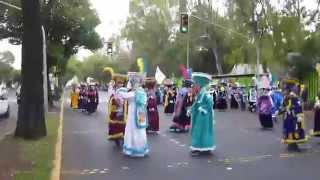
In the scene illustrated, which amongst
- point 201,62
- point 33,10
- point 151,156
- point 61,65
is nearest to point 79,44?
point 61,65

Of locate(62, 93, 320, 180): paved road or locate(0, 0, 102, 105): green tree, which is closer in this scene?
locate(62, 93, 320, 180): paved road

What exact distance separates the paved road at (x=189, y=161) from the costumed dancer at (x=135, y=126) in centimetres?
27

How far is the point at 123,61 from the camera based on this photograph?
101 meters

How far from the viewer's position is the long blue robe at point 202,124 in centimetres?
1401

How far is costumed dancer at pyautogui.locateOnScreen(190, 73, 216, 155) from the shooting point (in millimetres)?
14008

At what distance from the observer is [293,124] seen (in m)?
14.7

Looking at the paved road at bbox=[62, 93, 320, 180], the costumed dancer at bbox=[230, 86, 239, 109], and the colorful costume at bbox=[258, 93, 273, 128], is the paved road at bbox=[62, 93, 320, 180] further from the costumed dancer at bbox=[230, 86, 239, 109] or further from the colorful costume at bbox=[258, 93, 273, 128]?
the costumed dancer at bbox=[230, 86, 239, 109]

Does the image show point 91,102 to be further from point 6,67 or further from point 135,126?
point 6,67

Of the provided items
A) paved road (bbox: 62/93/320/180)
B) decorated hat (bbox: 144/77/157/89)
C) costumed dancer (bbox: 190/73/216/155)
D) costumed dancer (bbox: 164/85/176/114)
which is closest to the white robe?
paved road (bbox: 62/93/320/180)

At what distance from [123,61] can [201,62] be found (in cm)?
3177

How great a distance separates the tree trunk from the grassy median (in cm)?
47

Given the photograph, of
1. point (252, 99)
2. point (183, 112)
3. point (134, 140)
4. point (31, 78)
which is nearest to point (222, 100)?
point (252, 99)

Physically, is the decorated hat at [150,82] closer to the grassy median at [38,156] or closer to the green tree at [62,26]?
the grassy median at [38,156]

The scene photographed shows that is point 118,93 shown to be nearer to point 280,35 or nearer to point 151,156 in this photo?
point 151,156
